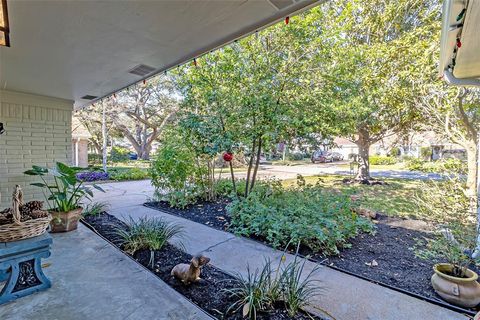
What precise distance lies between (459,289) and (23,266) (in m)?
3.70

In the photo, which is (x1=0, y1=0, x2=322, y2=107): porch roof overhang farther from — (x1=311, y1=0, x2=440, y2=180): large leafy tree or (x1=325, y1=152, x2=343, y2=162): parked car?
(x1=325, y1=152, x2=343, y2=162): parked car

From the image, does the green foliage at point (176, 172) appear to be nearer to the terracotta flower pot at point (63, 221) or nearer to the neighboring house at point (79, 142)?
the terracotta flower pot at point (63, 221)

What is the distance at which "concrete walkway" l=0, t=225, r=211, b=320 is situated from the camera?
1.77m

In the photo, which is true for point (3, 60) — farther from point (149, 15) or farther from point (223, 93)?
point (223, 93)

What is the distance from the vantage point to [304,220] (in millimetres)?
3131

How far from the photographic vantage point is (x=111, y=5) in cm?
169

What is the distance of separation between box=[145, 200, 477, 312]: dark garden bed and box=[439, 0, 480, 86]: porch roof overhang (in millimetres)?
1893

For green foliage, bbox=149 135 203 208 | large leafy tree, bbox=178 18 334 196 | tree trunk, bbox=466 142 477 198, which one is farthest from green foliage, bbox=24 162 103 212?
tree trunk, bbox=466 142 477 198

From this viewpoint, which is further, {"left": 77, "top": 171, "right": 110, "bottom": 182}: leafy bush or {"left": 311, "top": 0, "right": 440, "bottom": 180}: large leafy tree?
{"left": 77, "top": 171, "right": 110, "bottom": 182}: leafy bush

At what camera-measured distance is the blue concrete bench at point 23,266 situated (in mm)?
1902

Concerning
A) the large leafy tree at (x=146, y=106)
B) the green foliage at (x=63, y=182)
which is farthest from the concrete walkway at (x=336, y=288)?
the large leafy tree at (x=146, y=106)

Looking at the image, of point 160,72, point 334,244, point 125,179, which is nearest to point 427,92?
point 334,244

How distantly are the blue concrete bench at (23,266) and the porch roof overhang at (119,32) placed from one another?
5.77ft

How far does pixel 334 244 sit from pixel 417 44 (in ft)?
15.4
